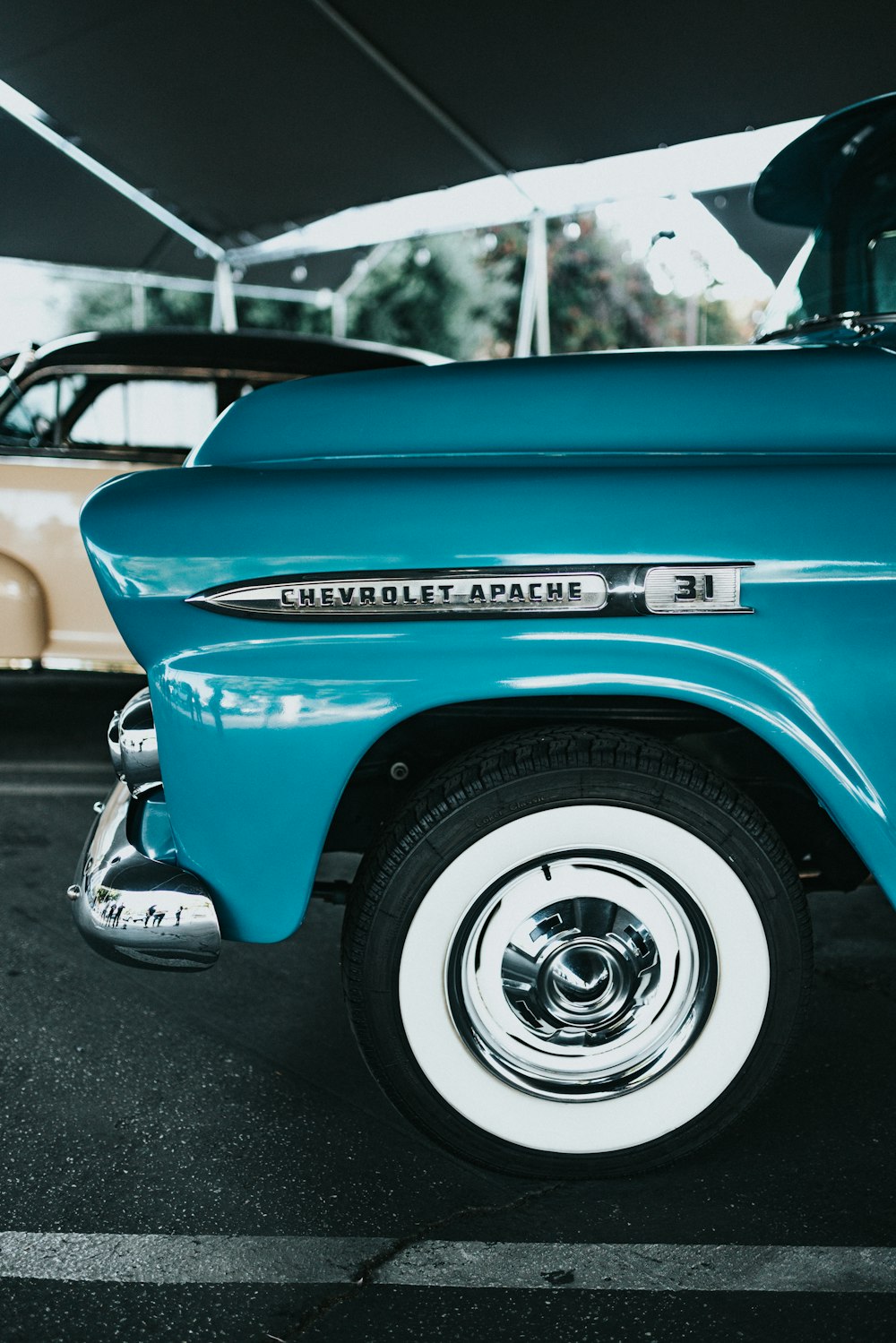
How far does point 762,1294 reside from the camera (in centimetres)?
167

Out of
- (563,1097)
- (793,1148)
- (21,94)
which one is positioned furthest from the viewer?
(21,94)

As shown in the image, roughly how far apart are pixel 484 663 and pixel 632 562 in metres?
0.28

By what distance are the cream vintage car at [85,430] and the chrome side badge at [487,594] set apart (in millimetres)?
3208

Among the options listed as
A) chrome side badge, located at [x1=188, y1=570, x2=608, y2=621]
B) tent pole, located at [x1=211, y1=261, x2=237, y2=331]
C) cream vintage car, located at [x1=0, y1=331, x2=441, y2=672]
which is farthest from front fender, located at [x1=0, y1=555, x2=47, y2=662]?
tent pole, located at [x1=211, y1=261, x2=237, y2=331]

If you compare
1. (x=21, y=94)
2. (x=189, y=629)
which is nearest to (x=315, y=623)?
(x=189, y=629)

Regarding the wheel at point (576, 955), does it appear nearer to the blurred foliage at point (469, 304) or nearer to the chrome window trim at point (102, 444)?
the chrome window trim at point (102, 444)

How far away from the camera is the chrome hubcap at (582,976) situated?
74.3 inches

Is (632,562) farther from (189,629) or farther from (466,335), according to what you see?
(466,335)

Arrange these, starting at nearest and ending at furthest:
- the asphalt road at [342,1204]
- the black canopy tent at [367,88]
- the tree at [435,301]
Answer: the asphalt road at [342,1204], the black canopy tent at [367,88], the tree at [435,301]

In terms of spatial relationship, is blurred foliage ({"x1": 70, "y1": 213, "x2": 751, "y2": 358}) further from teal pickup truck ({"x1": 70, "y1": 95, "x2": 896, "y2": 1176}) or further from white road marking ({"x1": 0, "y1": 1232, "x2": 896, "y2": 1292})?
white road marking ({"x1": 0, "y1": 1232, "x2": 896, "y2": 1292})

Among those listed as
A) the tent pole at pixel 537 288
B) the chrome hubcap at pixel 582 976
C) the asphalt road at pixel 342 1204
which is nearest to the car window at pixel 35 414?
the asphalt road at pixel 342 1204

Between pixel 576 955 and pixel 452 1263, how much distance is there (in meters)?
0.51

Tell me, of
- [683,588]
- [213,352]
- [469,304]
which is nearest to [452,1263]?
[683,588]

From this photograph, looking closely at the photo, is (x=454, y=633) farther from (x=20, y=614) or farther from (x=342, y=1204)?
→ (x=20, y=614)
